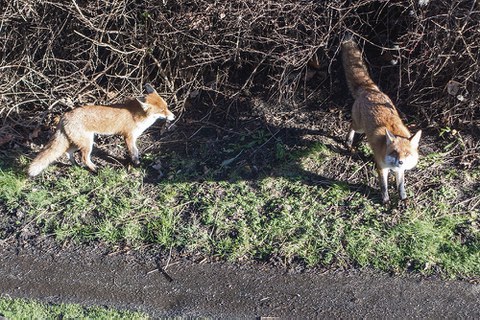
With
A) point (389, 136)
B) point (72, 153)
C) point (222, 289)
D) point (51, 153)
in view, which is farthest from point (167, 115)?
point (389, 136)

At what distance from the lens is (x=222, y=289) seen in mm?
5215

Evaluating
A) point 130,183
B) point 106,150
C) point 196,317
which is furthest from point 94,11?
point 196,317

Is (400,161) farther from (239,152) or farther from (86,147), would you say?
(86,147)

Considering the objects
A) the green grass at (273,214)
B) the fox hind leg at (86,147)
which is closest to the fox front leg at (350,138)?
the green grass at (273,214)

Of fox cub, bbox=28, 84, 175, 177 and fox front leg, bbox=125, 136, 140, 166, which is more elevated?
fox cub, bbox=28, 84, 175, 177

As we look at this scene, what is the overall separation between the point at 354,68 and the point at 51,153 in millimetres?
3567

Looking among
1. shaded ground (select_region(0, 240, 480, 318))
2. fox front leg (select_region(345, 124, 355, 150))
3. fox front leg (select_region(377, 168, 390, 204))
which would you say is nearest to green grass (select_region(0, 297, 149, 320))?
shaded ground (select_region(0, 240, 480, 318))

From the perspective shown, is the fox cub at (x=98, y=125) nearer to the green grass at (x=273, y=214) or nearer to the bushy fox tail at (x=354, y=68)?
the green grass at (x=273, y=214)

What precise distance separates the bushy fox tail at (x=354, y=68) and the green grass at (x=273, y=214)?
83 centimetres

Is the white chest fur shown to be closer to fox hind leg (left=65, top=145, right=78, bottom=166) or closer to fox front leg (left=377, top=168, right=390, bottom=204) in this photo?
fox hind leg (left=65, top=145, right=78, bottom=166)

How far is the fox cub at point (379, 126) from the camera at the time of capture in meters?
5.73

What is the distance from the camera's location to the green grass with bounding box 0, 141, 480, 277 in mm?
5453

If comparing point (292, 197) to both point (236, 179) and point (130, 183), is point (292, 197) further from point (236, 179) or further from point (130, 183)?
point (130, 183)

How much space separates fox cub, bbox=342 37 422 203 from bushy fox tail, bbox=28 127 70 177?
323cm
